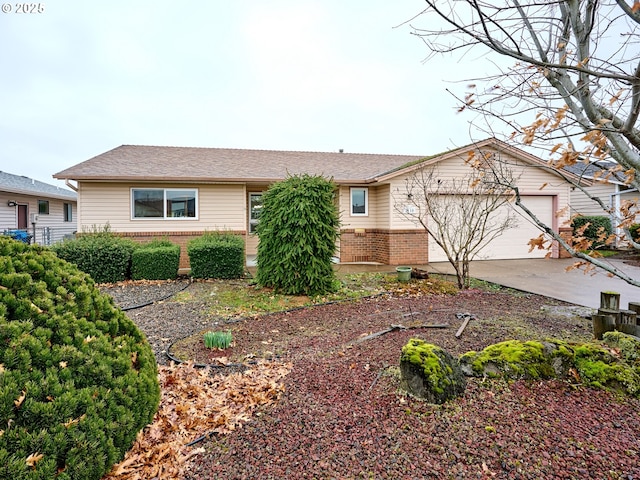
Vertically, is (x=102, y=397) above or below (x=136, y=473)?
above

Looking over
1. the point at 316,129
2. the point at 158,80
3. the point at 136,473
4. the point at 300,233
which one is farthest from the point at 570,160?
the point at 316,129

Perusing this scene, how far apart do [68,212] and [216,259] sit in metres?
19.7

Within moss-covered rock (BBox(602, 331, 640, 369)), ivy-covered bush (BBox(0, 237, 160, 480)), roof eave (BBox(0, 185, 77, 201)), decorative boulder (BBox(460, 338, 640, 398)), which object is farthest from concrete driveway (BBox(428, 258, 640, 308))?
roof eave (BBox(0, 185, 77, 201))

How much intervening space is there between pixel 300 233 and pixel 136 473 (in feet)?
16.7

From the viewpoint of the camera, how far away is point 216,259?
8977mm

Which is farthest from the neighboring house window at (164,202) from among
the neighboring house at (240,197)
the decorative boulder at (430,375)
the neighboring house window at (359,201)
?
the decorative boulder at (430,375)

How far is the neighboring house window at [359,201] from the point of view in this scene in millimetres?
12172

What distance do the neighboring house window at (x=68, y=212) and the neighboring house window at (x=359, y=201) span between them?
2033cm

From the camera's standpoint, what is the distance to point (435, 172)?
1130cm

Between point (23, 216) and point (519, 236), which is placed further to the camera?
point (23, 216)

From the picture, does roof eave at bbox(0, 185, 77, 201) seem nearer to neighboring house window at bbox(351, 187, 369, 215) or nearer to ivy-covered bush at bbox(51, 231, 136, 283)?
ivy-covered bush at bbox(51, 231, 136, 283)

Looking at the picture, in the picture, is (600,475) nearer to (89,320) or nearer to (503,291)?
(89,320)

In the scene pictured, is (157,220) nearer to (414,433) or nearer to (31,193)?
(414,433)

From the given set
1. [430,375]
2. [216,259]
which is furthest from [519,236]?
[430,375]
